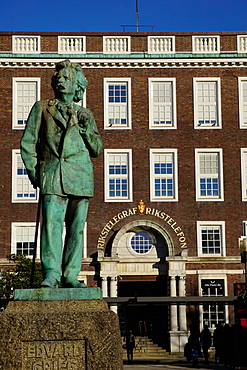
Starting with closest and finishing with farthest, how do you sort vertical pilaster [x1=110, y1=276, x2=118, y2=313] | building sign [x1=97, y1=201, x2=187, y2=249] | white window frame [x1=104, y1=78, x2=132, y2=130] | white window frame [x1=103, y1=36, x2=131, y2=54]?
vertical pilaster [x1=110, y1=276, x2=118, y2=313] < building sign [x1=97, y1=201, x2=187, y2=249] < white window frame [x1=104, y1=78, x2=132, y2=130] < white window frame [x1=103, y1=36, x2=131, y2=54]

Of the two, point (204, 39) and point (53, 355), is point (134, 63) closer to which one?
point (204, 39)

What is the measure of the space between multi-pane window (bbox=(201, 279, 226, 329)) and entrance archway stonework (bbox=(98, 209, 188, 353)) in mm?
1048

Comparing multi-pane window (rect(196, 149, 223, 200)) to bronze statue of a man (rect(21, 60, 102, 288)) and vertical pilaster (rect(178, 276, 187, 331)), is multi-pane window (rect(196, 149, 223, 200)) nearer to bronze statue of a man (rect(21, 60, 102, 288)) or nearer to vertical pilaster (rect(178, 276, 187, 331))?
vertical pilaster (rect(178, 276, 187, 331))

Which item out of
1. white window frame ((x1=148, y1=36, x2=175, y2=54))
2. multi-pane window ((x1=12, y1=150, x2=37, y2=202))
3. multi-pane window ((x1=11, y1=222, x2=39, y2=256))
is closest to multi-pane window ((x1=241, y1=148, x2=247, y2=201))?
white window frame ((x1=148, y1=36, x2=175, y2=54))

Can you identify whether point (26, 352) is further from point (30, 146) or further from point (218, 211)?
point (218, 211)

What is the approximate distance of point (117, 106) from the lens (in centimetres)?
3712

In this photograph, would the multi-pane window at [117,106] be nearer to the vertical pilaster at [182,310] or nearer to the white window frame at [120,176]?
the white window frame at [120,176]

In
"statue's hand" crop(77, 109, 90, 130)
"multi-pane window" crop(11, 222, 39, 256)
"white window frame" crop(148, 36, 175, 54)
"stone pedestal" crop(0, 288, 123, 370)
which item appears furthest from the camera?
"white window frame" crop(148, 36, 175, 54)

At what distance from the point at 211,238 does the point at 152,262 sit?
3125mm

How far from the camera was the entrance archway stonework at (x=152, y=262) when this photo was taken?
35.5 meters

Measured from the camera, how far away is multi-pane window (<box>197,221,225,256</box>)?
36344mm

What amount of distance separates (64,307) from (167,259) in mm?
29291

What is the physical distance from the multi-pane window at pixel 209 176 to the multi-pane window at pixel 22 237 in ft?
27.6

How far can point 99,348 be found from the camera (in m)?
6.63
